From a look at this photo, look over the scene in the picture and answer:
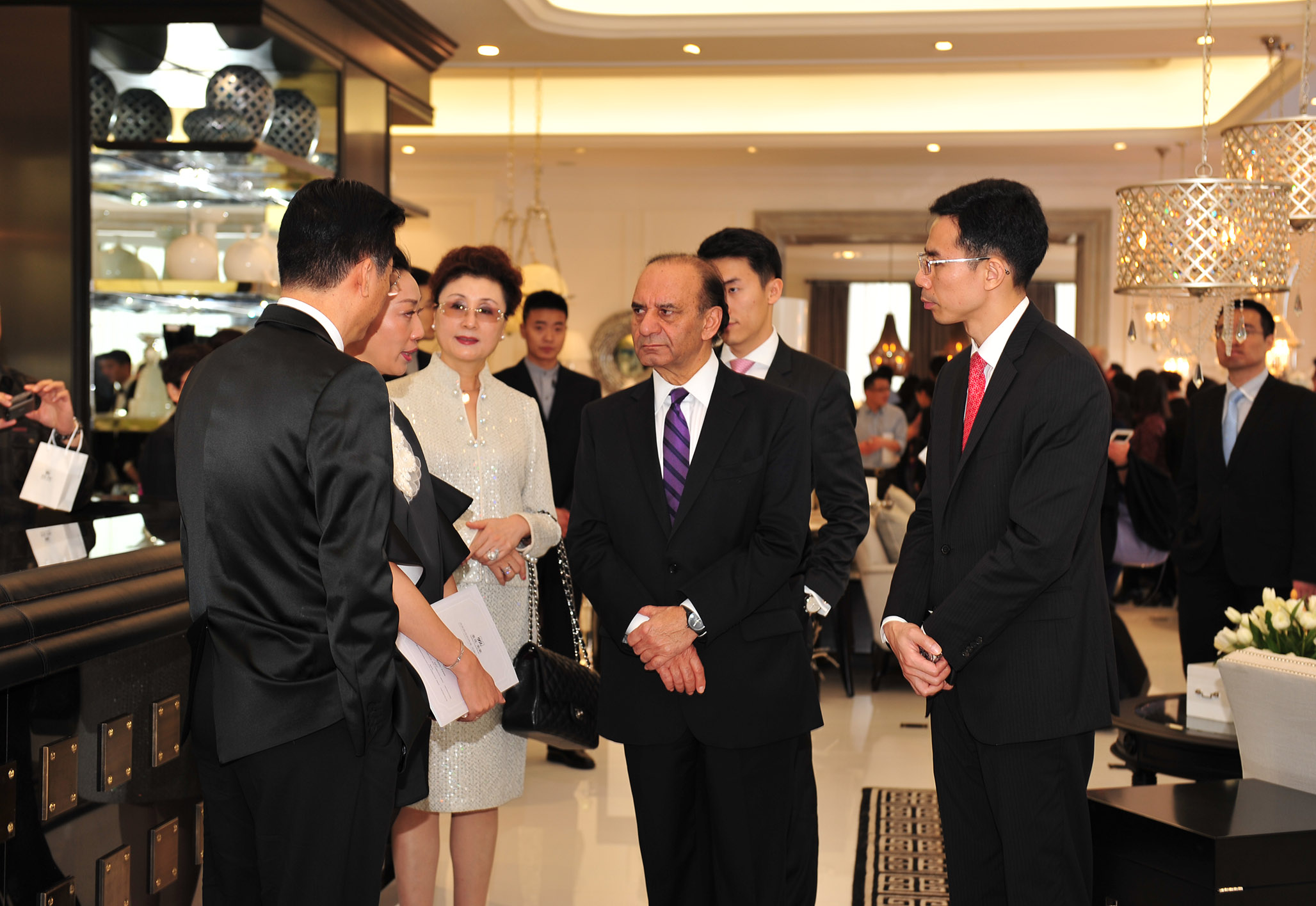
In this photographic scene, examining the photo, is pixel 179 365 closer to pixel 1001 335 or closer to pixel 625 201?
pixel 1001 335

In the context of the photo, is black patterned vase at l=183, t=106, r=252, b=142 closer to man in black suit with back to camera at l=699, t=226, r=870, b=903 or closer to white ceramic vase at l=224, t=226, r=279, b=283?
white ceramic vase at l=224, t=226, r=279, b=283

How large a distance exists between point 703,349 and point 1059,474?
2.68ft

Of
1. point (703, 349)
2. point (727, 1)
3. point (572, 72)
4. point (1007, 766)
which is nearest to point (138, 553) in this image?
point (703, 349)

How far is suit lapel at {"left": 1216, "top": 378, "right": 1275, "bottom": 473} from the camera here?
4.58m

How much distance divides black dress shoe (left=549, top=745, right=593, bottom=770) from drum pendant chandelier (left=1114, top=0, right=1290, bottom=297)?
2872 mm

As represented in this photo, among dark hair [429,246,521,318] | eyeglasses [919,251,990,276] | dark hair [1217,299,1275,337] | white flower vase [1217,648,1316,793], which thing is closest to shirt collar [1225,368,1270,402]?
dark hair [1217,299,1275,337]

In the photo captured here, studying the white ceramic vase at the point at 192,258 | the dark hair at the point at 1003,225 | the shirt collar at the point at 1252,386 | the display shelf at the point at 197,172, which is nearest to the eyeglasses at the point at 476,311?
the dark hair at the point at 1003,225

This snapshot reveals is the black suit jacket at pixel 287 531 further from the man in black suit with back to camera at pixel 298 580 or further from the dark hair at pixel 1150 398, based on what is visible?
the dark hair at pixel 1150 398

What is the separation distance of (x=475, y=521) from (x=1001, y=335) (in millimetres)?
1363

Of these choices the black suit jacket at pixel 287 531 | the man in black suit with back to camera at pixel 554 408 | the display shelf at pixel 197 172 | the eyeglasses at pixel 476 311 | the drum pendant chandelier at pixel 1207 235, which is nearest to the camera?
the black suit jacket at pixel 287 531

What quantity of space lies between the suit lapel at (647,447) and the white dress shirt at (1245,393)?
3.09m

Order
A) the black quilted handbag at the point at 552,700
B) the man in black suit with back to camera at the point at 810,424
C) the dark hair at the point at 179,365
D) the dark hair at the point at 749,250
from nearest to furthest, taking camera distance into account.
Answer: the man in black suit with back to camera at the point at 810,424, the black quilted handbag at the point at 552,700, the dark hair at the point at 749,250, the dark hair at the point at 179,365

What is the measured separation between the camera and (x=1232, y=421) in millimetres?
4789

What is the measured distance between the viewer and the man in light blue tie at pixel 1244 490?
14.7 feet
